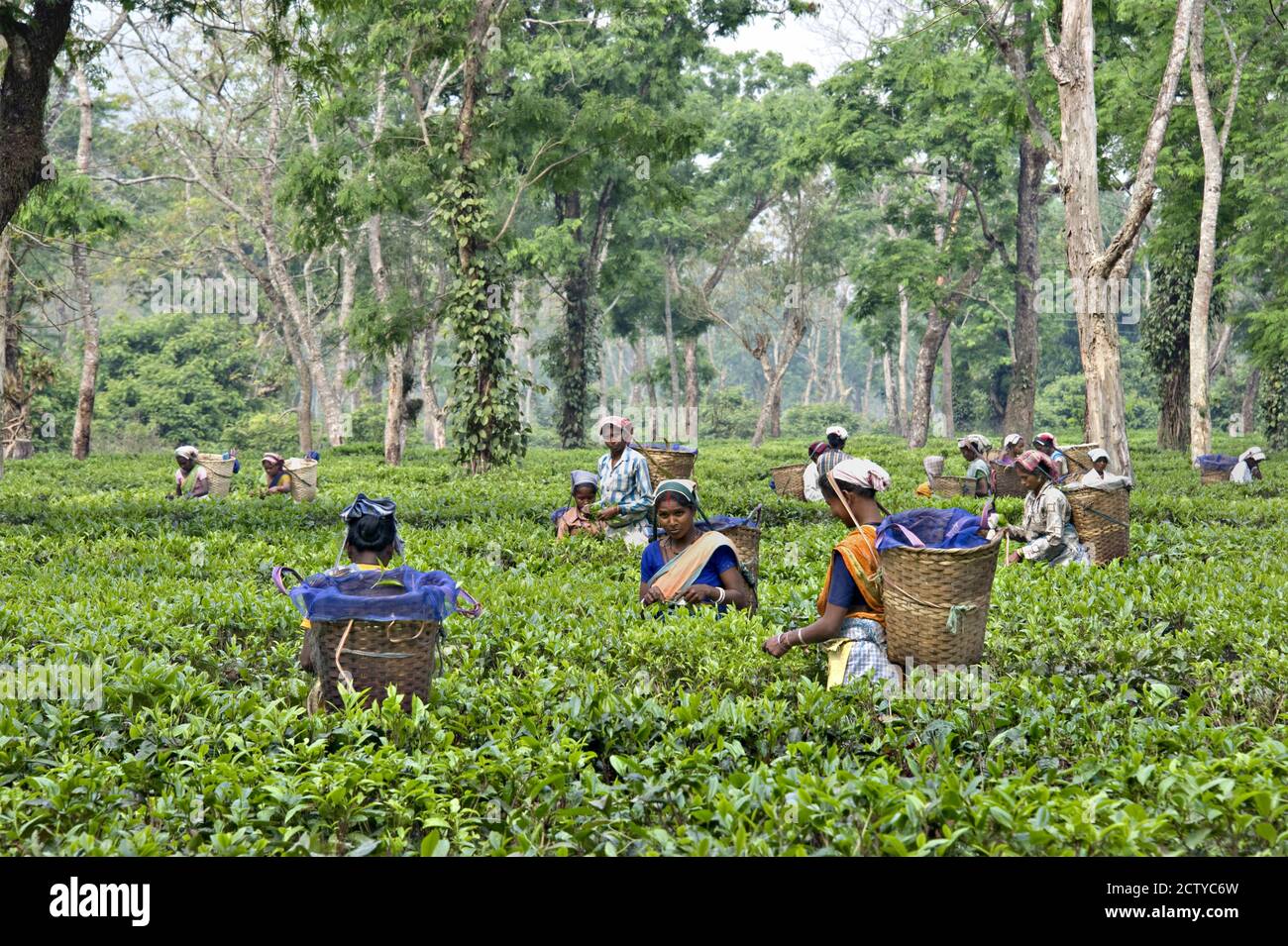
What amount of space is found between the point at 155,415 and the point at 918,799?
40.0 metres

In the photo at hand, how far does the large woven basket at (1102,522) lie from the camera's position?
A: 9875 millimetres

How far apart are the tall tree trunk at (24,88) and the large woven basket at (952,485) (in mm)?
11278

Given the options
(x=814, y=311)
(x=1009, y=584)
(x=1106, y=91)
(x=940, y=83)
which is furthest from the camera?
(x=814, y=311)

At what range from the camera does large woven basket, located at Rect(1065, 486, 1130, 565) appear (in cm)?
988

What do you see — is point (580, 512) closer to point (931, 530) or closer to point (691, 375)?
point (931, 530)

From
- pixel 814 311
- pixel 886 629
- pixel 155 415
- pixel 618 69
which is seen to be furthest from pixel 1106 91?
pixel 814 311

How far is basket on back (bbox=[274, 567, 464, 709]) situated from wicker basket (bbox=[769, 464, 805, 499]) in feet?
33.3

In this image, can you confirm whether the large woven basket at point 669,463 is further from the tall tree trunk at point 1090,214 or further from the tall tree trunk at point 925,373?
the tall tree trunk at point 925,373

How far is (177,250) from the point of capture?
121 feet

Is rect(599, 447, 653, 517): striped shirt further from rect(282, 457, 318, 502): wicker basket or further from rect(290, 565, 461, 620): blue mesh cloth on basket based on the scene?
rect(282, 457, 318, 502): wicker basket

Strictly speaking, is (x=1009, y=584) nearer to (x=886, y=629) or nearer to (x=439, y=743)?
(x=886, y=629)

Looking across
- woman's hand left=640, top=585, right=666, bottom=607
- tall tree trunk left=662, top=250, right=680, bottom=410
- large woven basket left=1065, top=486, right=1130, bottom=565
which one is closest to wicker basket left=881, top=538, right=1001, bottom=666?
woman's hand left=640, top=585, right=666, bottom=607

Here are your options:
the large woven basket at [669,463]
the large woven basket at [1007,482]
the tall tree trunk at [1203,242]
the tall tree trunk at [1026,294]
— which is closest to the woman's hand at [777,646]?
the large woven basket at [669,463]
